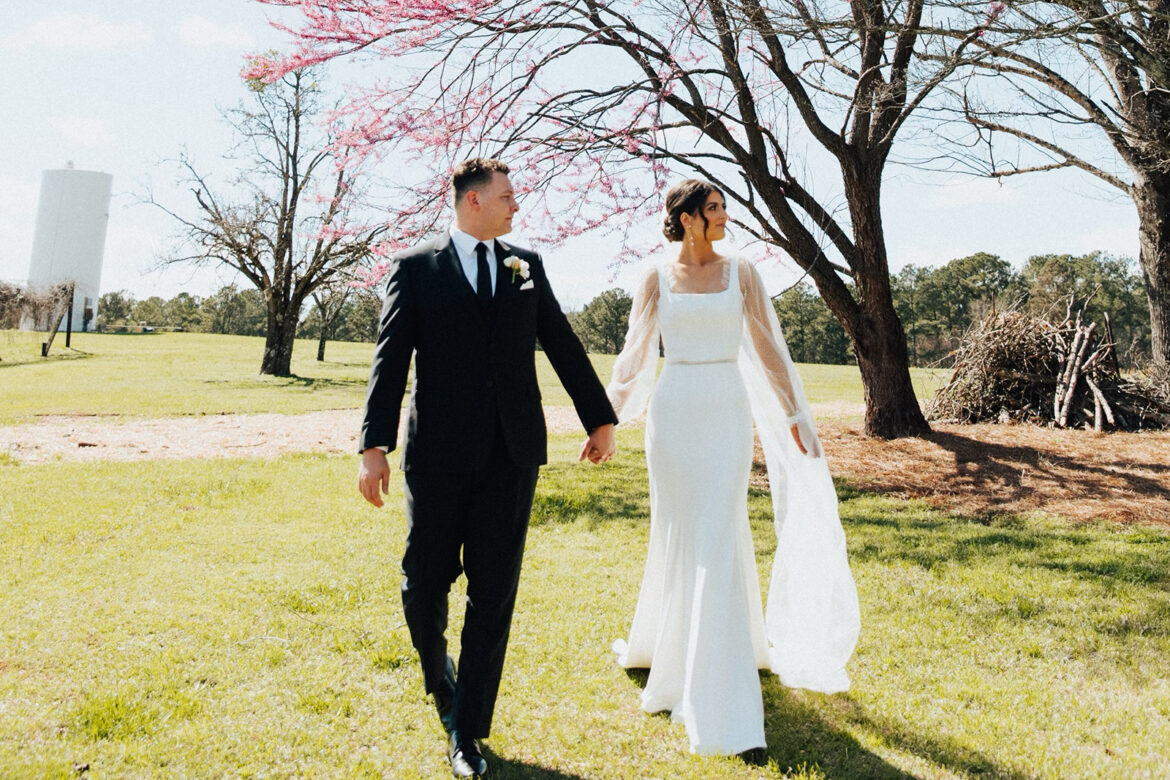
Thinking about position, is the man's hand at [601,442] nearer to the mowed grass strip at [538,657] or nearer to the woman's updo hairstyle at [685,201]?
the woman's updo hairstyle at [685,201]

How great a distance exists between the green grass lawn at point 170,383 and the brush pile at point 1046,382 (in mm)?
1530

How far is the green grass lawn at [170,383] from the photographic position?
55.5 ft

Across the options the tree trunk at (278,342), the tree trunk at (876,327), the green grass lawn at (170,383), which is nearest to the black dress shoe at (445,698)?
the tree trunk at (876,327)

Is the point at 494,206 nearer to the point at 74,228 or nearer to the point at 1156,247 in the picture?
the point at 1156,247

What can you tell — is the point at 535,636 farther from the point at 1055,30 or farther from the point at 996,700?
the point at 1055,30

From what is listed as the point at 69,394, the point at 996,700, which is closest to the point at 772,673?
the point at 996,700

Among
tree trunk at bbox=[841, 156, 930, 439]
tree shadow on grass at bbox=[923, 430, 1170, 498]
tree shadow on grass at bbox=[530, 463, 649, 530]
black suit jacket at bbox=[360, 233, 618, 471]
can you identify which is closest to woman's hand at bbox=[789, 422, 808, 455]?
black suit jacket at bbox=[360, 233, 618, 471]

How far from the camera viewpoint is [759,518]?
7328 millimetres

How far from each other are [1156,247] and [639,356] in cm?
1166

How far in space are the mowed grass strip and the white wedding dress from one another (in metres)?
0.18

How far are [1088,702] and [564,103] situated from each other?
25.9ft

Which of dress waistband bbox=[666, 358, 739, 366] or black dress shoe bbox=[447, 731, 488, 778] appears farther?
dress waistband bbox=[666, 358, 739, 366]

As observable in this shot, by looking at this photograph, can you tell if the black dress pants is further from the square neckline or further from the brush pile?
the brush pile

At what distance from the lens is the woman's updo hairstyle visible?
3477mm
